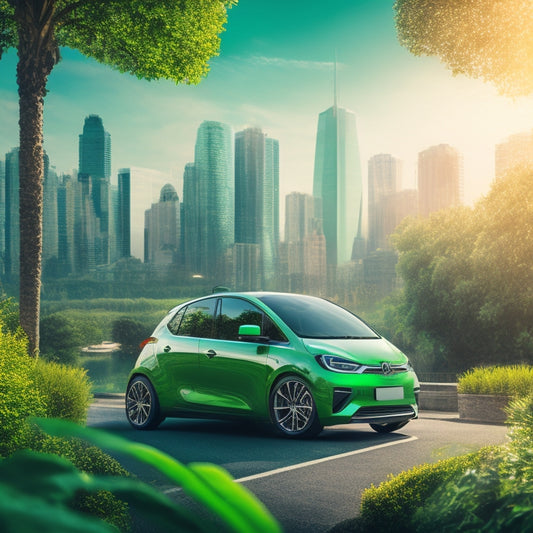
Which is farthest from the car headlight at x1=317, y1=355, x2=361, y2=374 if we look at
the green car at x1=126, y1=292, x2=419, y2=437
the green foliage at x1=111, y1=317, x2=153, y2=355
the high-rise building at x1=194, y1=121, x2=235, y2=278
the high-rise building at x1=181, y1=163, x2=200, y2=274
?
the high-rise building at x1=181, y1=163, x2=200, y2=274

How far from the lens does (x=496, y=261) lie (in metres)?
28.6

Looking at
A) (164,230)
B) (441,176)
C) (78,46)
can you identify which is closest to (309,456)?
(78,46)

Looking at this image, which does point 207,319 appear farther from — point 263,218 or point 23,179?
point 263,218

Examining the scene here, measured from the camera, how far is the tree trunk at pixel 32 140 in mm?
12711

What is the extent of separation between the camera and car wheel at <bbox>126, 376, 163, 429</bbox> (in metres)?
10.4

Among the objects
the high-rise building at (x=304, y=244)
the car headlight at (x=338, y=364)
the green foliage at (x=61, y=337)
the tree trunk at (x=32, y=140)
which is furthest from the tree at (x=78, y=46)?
the high-rise building at (x=304, y=244)

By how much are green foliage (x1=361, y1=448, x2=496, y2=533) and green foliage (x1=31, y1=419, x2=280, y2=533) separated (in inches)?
122

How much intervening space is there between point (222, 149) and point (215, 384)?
137 metres

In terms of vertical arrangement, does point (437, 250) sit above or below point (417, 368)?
above

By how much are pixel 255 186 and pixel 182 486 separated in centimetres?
14771

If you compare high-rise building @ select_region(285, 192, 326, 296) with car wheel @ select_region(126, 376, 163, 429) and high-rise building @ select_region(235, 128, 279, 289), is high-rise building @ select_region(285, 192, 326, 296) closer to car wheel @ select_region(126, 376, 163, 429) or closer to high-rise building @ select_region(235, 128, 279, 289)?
high-rise building @ select_region(235, 128, 279, 289)

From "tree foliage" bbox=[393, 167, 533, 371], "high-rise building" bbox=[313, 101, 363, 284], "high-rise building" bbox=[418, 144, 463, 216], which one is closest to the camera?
"tree foliage" bbox=[393, 167, 533, 371]

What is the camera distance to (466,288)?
106 feet

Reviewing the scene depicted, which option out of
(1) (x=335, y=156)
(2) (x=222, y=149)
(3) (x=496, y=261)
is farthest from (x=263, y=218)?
(3) (x=496, y=261)
